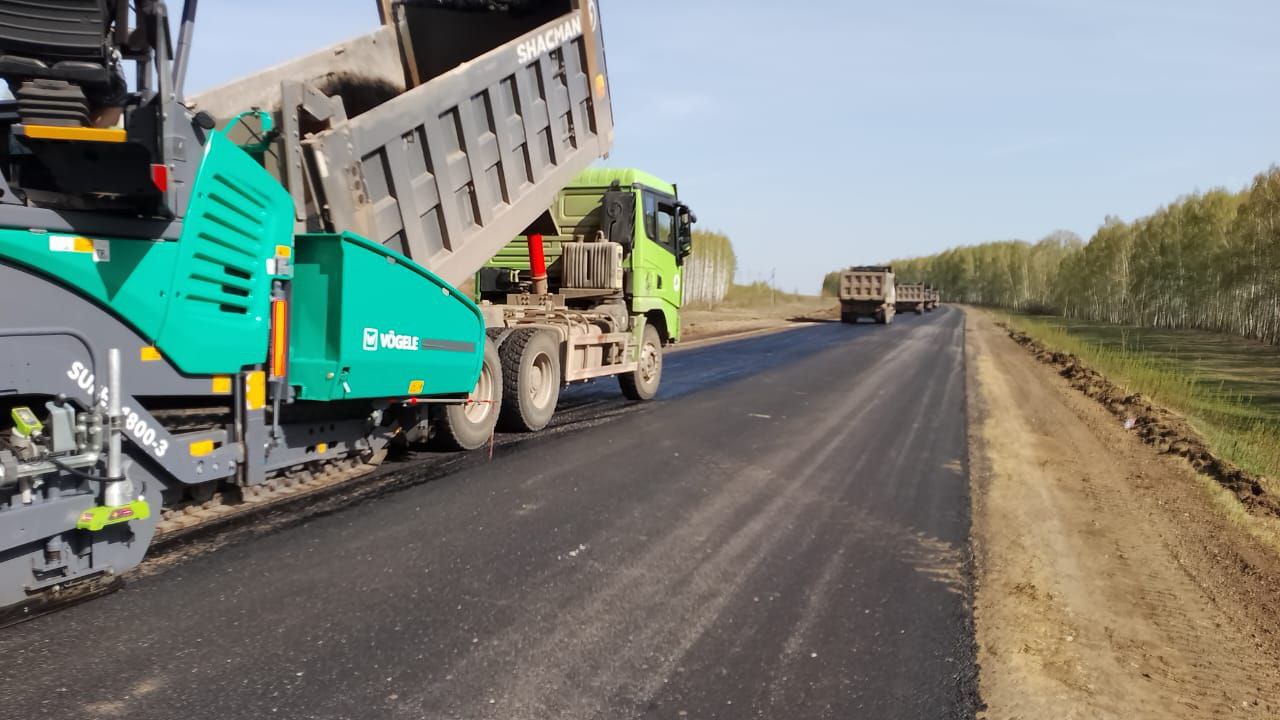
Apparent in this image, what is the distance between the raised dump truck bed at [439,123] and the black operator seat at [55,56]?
66.9 inches

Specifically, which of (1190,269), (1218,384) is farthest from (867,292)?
(1218,384)

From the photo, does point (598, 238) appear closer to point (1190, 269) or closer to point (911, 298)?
point (1190, 269)

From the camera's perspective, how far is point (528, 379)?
8203mm

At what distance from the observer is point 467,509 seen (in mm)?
5504

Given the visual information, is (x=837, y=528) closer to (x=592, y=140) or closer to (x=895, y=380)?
(x=592, y=140)

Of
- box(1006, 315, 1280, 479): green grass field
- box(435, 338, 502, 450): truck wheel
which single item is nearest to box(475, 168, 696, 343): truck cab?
box(435, 338, 502, 450): truck wheel

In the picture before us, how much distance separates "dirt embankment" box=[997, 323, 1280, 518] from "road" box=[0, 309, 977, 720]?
276cm

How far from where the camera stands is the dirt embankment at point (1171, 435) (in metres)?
7.21

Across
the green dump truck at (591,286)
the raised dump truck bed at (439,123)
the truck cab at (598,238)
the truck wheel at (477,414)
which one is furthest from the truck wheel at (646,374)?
the truck wheel at (477,414)

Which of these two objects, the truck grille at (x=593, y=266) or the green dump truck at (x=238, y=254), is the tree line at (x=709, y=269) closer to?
the truck grille at (x=593, y=266)

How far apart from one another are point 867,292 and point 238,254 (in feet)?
124

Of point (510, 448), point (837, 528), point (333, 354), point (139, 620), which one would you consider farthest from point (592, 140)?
point (139, 620)

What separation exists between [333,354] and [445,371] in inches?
56.9

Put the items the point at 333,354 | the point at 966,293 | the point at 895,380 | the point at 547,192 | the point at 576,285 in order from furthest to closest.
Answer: the point at 966,293, the point at 895,380, the point at 576,285, the point at 547,192, the point at 333,354
